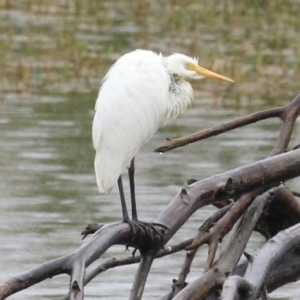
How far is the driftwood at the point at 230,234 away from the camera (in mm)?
3059

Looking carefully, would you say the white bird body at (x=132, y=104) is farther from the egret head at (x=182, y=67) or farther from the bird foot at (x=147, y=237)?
the bird foot at (x=147, y=237)

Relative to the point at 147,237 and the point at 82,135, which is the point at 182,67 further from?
the point at 82,135

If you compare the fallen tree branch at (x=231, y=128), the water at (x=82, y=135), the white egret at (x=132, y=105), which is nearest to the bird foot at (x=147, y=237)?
the fallen tree branch at (x=231, y=128)

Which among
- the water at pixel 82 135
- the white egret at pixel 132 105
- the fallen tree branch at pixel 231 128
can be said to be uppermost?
the fallen tree branch at pixel 231 128

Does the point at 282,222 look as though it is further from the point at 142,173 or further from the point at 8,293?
the point at 142,173

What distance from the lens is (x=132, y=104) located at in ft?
18.1

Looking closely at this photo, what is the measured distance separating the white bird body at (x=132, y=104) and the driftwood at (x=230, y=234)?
2.89 feet

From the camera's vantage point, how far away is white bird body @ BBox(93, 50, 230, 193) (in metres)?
5.30

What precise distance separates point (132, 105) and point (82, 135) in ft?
20.2

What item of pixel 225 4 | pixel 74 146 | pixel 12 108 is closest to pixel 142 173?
pixel 74 146

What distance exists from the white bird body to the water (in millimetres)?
1804

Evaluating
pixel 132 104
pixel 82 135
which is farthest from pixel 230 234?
pixel 82 135

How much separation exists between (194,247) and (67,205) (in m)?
5.35

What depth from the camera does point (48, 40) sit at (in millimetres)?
17125
